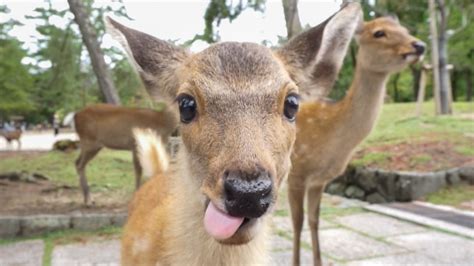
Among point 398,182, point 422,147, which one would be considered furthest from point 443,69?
point 398,182

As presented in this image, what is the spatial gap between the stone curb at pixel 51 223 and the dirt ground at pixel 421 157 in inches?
164

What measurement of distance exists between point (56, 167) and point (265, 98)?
28.5 feet

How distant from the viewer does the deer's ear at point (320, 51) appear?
2.45m

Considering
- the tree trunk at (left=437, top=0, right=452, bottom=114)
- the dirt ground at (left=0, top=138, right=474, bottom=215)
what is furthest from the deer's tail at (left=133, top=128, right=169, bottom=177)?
the tree trunk at (left=437, top=0, right=452, bottom=114)

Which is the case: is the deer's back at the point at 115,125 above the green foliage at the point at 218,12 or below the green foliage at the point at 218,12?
below

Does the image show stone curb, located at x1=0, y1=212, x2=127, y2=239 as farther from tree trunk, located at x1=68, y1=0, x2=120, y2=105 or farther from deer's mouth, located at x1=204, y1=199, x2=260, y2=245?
deer's mouth, located at x1=204, y1=199, x2=260, y2=245

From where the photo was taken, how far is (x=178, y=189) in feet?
7.41

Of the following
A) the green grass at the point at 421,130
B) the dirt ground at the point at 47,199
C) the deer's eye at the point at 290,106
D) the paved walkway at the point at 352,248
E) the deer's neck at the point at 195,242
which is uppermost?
the deer's eye at the point at 290,106

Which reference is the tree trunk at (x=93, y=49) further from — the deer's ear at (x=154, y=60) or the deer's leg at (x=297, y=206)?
the deer's ear at (x=154, y=60)

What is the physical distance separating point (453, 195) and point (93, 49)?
5.18m

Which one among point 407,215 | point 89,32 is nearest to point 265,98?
point 407,215

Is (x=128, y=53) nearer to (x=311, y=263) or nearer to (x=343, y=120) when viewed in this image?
(x=343, y=120)

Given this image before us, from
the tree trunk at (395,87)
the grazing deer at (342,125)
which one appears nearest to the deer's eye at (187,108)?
the grazing deer at (342,125)

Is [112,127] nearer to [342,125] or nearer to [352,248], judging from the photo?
[342,125]
